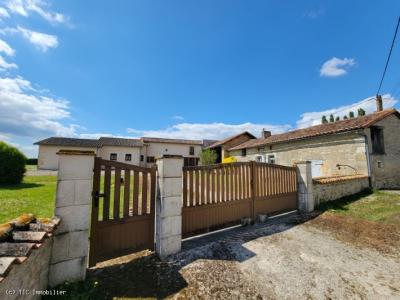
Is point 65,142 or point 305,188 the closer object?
point 305,188

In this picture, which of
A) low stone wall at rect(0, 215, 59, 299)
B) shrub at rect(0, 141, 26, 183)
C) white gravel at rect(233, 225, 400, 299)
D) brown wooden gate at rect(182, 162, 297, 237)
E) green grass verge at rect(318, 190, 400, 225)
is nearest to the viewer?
low stone wall at rect(0, 215, 59, 299)

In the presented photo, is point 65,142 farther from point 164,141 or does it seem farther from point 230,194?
point 230,194

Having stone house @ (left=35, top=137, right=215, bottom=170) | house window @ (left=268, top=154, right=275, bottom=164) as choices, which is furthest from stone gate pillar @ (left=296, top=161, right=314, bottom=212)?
stone house @ (left=35, top=137, right=215, bottom=170)

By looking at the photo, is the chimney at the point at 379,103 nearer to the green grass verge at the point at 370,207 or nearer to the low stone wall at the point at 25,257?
the green grass verge at the point at 370,207

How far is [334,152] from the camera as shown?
11.8 m

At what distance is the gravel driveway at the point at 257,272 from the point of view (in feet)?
8.67

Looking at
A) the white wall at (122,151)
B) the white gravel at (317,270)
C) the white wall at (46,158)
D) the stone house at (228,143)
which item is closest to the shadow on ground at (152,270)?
the white gravel at (317,270)

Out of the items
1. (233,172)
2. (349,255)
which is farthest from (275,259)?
(233,172)

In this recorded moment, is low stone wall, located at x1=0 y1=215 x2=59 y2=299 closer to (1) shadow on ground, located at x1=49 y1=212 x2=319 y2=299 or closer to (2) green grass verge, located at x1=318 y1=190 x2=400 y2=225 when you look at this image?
(1) shadow on ground, located at x1=49 y1=212 x2=319 y2=299

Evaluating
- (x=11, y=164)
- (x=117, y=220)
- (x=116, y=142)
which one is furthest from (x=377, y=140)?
(x=116, y=142)

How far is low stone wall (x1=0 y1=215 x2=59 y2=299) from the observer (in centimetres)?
156

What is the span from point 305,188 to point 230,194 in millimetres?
3354

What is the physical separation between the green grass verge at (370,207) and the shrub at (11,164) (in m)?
16.1

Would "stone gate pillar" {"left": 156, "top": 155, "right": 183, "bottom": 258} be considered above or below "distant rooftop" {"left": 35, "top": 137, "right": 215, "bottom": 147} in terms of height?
below
